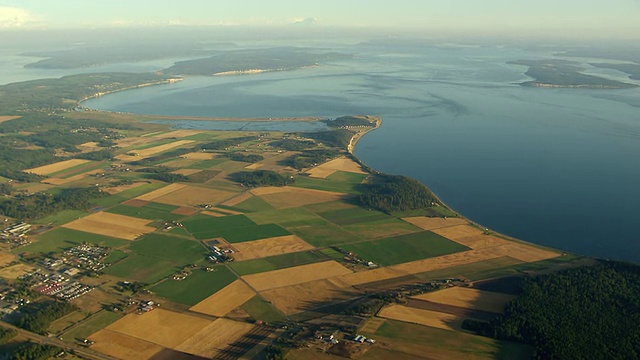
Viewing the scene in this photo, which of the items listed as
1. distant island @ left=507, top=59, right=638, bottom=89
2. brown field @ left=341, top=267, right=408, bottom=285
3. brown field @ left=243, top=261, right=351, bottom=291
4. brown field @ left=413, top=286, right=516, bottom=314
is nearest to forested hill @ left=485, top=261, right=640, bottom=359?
brown field @ left=413, top=286, right=516, bottom=314

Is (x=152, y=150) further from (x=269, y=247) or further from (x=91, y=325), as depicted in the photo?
(x=91, y=325)

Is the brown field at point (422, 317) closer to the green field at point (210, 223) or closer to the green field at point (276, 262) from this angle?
the green field at point (276, 262)

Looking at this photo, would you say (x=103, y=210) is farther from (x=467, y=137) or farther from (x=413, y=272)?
(x=467, y=137)

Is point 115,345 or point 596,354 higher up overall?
point 596,354

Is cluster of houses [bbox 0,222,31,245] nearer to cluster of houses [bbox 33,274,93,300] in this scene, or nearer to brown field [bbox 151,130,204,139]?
cluster of houses [bbox 33,274,93,300]

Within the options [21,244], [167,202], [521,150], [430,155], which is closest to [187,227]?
[167,202]

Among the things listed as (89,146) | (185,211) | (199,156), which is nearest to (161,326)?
(185,211)
